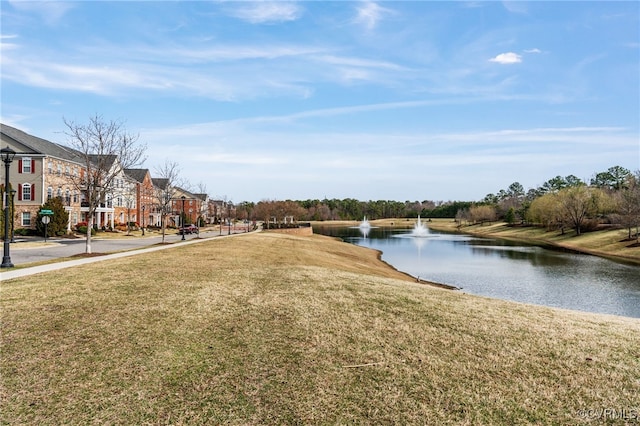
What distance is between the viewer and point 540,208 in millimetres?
77875

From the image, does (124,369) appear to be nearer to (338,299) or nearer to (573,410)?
(338,299)

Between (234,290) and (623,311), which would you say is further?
(623,311)

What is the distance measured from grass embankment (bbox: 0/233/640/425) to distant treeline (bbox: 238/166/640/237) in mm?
53298

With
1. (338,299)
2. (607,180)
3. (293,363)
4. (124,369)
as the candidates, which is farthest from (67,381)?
(607,180)

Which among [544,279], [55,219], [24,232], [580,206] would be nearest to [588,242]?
[580,206]

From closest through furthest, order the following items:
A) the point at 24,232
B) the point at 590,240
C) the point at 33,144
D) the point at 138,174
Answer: the point at 24,232, the point at 33,144, the point at 590,240, the point at 138,174

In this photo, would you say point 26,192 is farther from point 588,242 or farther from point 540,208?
point 540,208

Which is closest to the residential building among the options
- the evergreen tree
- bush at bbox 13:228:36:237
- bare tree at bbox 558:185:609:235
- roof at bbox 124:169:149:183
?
bush at bbox 13:228:36:237

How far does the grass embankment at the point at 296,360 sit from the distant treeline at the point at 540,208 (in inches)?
2098

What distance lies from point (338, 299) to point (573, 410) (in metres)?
6.14

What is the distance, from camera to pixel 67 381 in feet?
19.3

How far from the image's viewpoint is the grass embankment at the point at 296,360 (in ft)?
17.3

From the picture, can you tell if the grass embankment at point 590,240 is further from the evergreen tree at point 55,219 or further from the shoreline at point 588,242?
the evergreen tree at point 55,219

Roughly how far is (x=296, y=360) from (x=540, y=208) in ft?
272
